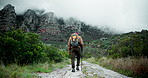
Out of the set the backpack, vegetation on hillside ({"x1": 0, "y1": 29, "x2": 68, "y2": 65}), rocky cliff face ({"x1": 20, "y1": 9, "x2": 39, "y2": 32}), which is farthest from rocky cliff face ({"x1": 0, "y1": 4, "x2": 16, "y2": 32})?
rocky cliff face ({"x1": 20, "y1": 9, "x2": 39, "y2": 32})

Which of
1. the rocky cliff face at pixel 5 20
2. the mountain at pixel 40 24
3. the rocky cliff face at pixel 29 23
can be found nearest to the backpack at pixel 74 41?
the rocky cliff face at pixel 5 20

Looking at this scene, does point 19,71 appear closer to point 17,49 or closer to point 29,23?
point 17,49

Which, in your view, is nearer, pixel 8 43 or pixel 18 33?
pixel 8 43

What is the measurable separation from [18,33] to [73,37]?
4205 millimetres

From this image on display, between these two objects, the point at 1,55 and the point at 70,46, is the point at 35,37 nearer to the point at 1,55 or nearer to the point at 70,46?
the point at 1,55

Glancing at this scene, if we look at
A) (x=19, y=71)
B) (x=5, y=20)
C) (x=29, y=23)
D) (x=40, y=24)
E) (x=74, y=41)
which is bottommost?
(x=19, y=71)

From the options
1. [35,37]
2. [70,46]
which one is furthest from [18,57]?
[70,46]

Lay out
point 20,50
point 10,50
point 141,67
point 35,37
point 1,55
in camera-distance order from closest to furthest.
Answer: point 141,67
point 1,55
point 10,50
point 20,50
point 35,37

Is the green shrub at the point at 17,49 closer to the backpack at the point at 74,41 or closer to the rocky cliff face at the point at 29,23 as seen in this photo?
the backpack at the point at 74,41

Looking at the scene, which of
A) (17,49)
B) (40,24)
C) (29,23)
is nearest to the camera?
(17,49)

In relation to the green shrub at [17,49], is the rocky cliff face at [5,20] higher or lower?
higher

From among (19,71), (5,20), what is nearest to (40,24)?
(5,20)

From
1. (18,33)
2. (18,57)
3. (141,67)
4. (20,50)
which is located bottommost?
(141,67)

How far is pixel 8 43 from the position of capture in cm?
629
